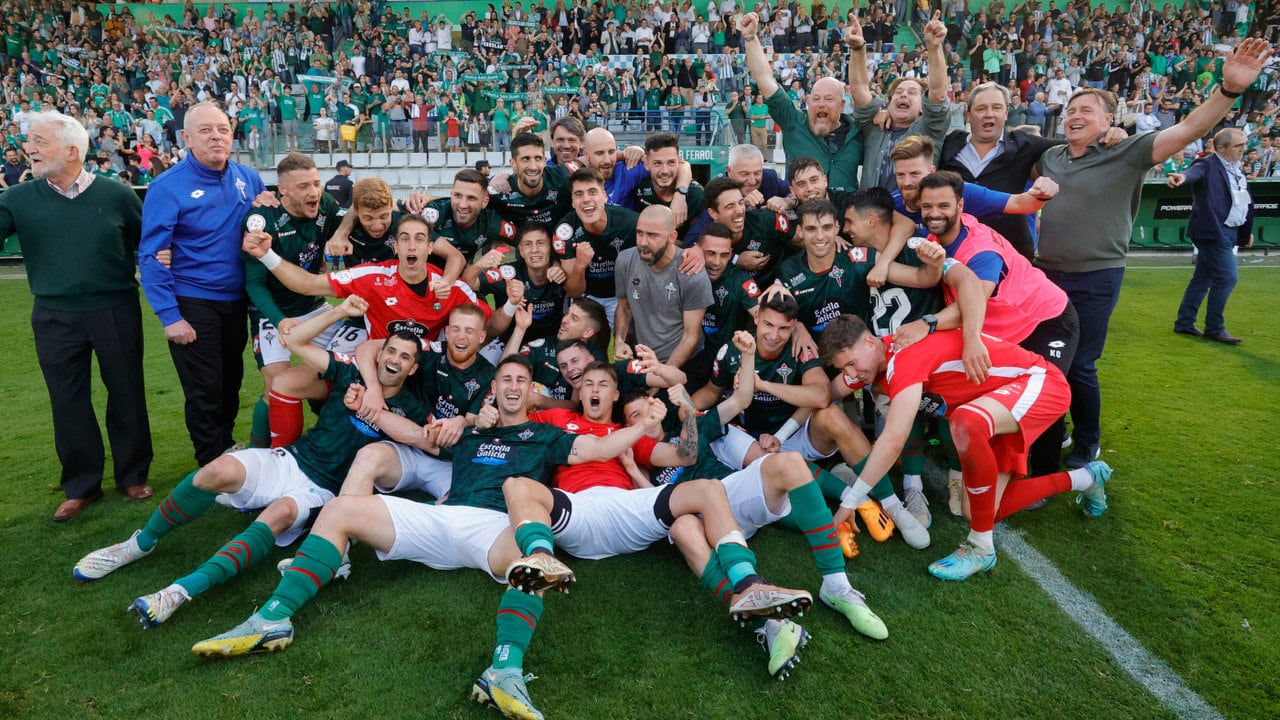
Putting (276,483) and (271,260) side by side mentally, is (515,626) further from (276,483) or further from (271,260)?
(271,260)

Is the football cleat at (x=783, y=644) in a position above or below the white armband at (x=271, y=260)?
below

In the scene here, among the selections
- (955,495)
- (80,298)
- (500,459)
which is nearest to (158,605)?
(500,459)

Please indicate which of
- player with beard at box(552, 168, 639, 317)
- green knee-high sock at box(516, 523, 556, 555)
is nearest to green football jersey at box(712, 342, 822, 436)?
player with beard at box(552, 168, 639, 317)

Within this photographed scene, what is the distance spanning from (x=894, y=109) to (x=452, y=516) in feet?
15.1

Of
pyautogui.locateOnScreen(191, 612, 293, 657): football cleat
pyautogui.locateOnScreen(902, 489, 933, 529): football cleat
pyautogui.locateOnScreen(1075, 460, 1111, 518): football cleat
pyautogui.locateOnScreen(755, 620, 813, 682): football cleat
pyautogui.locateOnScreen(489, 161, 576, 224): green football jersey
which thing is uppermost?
pyautogui.locateOnScreen(489, 161, 576, 224): green football jersey

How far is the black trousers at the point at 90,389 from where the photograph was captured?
4945 millimetres

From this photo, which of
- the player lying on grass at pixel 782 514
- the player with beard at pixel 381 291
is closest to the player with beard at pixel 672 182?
the player with beard at pixel 381 291

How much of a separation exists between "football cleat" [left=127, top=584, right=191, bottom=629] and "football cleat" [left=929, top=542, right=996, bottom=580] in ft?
12.4

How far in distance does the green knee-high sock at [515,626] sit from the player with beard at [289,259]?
9.32 feet

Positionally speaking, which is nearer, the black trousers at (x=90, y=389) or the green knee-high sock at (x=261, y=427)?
the black trousers at (x=90, y=389)

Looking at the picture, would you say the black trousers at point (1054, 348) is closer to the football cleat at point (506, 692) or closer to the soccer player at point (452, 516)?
the soccer player at point (452, 516)

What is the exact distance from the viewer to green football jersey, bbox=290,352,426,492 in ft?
14.6

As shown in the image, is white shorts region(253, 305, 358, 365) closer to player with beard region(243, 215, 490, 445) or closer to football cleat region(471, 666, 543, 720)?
player with beard region(243, 215, 490, 445)

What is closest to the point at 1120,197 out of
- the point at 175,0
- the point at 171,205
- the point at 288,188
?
the point at 288,188
